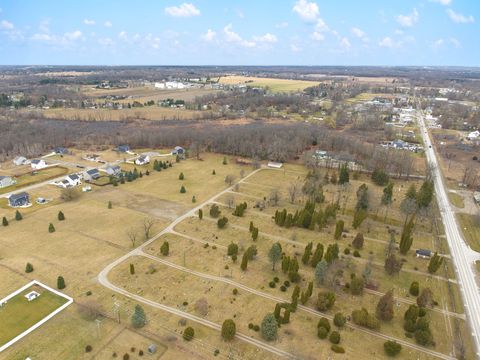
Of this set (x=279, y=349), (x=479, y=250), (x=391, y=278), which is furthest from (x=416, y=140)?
(x=279, y=349)

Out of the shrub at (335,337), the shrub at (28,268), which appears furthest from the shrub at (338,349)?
the shrub at (28,268)

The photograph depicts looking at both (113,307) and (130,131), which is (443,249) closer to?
(113,307)

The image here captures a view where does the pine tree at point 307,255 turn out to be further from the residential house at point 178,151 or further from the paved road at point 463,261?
the residential house at point 178,151

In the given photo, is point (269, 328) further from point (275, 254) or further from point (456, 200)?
point (456, 200)

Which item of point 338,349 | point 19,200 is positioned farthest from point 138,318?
point 19,200

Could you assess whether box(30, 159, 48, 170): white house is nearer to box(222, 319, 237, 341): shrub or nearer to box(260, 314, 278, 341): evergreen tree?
box(222, 319, 237, 341): shrub

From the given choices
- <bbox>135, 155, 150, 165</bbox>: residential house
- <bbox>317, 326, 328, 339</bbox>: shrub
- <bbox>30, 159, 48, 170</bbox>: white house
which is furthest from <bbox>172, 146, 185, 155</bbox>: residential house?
<bbox>317, 326, 328, 339</bbox>: shrub
